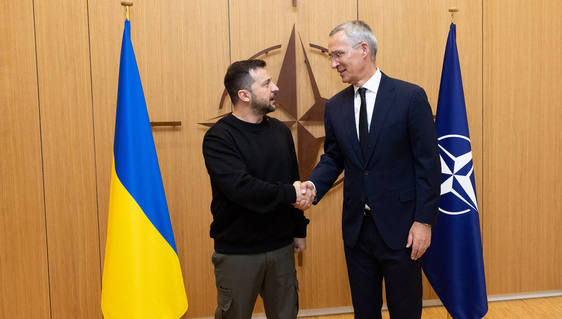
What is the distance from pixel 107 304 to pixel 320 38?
215 cm

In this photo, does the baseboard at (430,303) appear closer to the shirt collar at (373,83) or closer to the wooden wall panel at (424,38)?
the wooden wall panel at (424,38)

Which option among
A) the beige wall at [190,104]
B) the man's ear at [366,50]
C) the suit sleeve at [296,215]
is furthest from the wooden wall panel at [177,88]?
the man's ear at [366,50]

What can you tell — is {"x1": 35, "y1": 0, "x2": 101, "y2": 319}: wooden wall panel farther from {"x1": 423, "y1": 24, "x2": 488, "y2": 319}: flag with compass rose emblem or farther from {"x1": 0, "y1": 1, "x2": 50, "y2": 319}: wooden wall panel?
{"x1": 423, "y1": 24, "x2": 488, "y2": 319}: flag with compass rose emblem

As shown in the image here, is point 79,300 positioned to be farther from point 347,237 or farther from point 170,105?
point 347,237

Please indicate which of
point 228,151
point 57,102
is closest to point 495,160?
point 228,151

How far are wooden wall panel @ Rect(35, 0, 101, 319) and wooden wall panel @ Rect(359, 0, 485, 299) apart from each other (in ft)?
6.60

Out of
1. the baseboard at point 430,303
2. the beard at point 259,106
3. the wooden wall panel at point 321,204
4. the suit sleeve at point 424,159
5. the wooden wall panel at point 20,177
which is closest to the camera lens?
the suit sleeve at point 424,159

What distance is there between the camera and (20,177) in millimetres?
2822

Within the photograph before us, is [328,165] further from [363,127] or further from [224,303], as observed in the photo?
[224,303]

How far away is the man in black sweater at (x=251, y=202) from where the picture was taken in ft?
6.42

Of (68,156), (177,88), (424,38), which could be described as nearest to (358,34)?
(424,38)

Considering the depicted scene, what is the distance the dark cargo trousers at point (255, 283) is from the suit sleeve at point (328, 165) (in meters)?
0.36

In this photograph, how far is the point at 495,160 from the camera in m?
3.18

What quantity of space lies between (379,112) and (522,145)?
1886 millimetres
